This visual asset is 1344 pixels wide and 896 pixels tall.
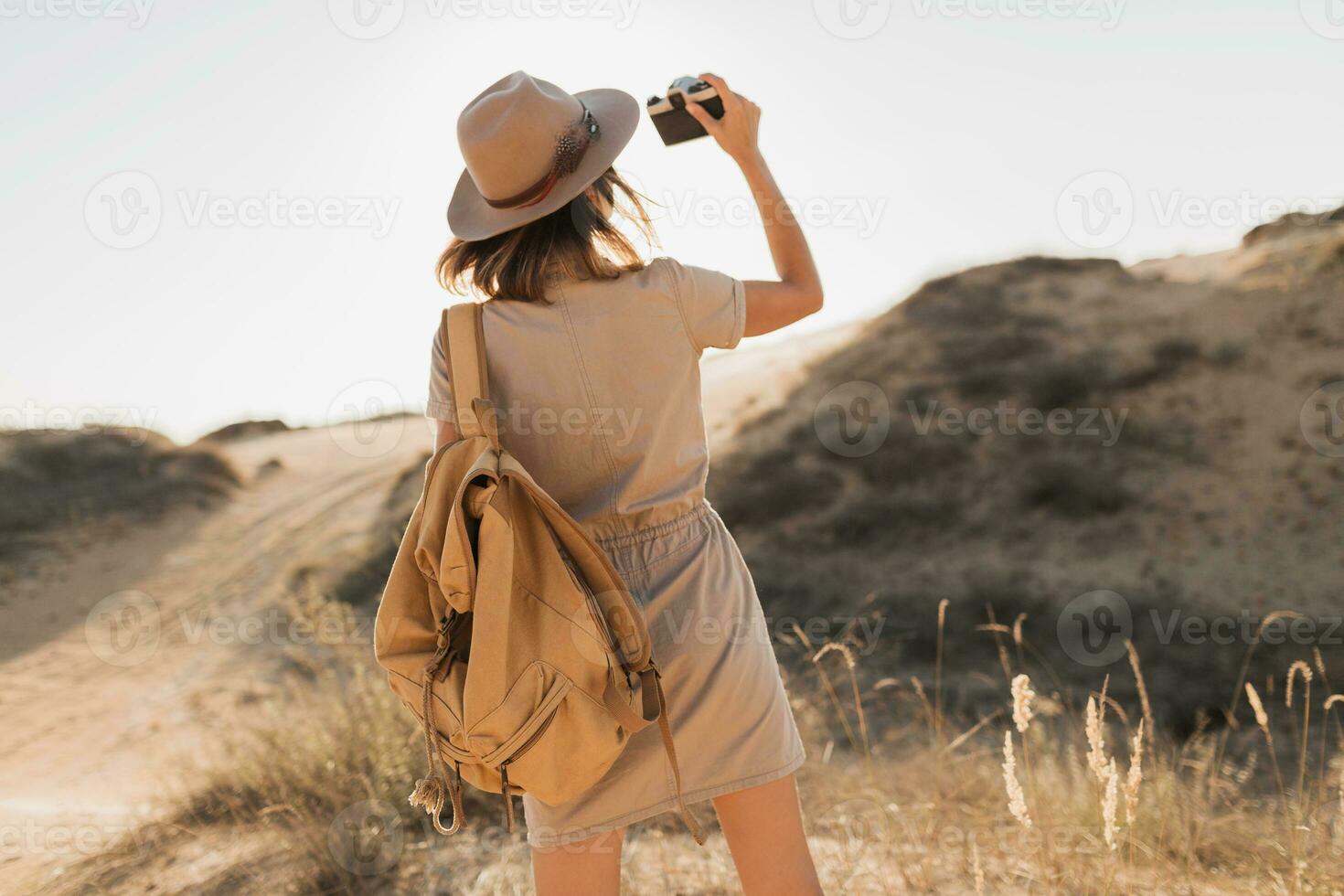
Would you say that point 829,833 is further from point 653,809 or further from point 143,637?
point 143,637

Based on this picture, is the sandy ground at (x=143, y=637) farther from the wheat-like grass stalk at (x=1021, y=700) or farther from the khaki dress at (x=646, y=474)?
the wheat-like grass stalk at (x=1021, y=700)

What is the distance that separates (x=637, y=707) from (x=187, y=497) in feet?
58.9

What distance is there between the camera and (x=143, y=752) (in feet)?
24.8

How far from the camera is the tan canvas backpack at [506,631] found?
1.43 meters

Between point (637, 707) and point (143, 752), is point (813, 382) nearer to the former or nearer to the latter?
point (143, 752)

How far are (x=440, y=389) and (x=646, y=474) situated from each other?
37cm

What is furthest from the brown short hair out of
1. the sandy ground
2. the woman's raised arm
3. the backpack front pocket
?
the sandy ground

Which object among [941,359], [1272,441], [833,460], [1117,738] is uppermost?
[941,359]

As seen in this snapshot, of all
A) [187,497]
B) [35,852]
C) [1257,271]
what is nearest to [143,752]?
[35,852]

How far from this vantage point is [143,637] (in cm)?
1131

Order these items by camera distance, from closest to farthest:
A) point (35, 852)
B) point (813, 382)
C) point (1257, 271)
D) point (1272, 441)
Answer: point (35, 852) < point (1272, 441) < point (1257, 271) < point (813, 382)

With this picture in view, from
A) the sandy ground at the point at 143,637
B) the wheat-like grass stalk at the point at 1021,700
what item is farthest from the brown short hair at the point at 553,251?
the sandy ground at the point at 143,637

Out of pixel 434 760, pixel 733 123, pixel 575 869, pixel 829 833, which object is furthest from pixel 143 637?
pixel 733 123

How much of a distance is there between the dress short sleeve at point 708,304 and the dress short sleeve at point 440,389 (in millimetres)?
400
